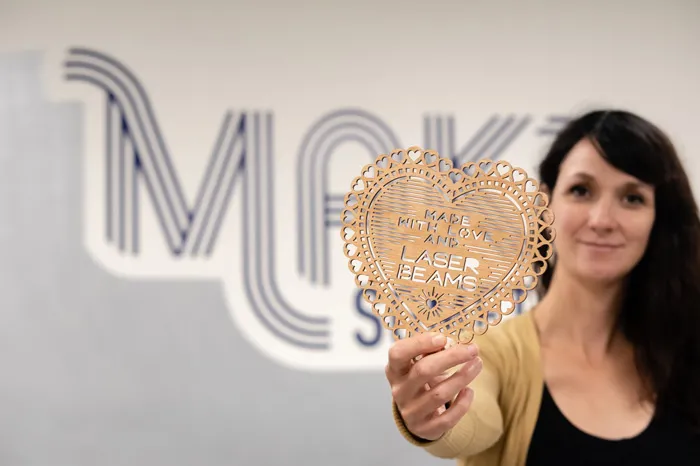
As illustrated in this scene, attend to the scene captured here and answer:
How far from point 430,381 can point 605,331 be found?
64cm

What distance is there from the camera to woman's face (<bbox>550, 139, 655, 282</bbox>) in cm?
126

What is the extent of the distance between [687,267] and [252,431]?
1.31m

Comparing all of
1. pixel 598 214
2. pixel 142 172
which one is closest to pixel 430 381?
pixel 598 214

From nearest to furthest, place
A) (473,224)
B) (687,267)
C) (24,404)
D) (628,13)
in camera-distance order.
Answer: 1. (473,224)
2. (687,267)
3. (24,404)
4. (628,13)

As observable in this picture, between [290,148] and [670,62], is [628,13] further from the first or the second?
[290,148]

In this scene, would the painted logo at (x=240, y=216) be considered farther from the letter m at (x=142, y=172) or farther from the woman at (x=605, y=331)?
the woman at (x=605, y=331)

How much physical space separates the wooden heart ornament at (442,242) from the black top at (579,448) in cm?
38

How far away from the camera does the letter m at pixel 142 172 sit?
2027 millimetres

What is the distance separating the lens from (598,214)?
1.25 metres

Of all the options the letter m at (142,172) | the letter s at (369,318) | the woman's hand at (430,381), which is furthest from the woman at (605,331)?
the letter m at (142,172)

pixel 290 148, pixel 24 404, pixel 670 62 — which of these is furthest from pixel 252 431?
pixel 670 62

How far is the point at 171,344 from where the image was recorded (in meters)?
2.02

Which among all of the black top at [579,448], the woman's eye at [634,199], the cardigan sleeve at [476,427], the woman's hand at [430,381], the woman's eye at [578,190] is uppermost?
the woman's eye at [578,190]

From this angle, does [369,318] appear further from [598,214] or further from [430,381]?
[430,381]
